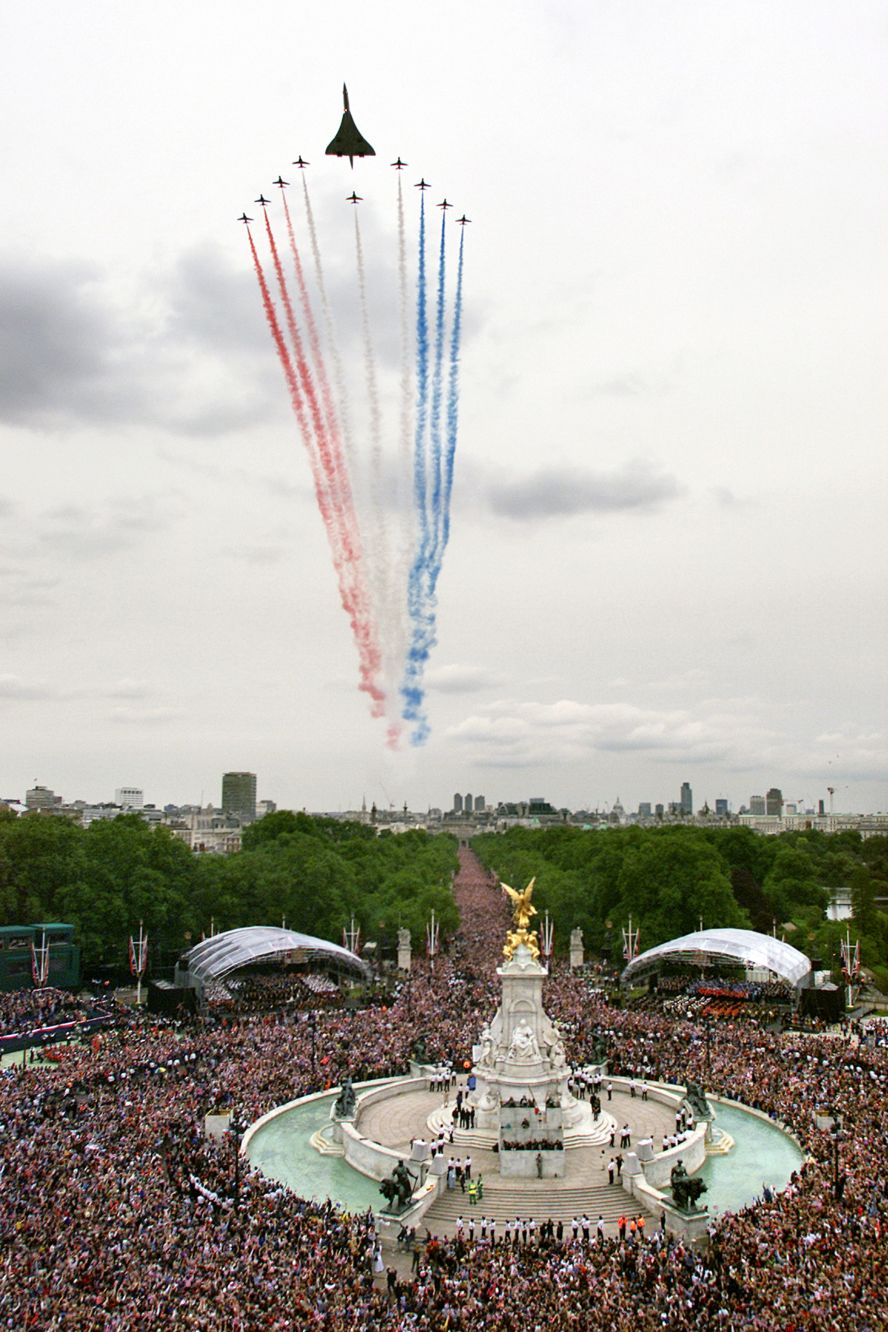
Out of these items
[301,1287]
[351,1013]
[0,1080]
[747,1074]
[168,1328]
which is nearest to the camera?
[168,1328]

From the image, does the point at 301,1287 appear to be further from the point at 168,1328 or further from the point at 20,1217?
the point at 20,1217

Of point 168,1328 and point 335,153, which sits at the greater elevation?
point 335,153

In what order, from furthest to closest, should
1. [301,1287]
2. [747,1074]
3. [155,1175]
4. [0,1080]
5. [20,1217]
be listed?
1. [747,1074]
2. [0,1080]
3. [155,1175]
4. [20,1217]
5. [301,1287]

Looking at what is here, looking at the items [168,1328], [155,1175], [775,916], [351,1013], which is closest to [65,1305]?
[168,1328]

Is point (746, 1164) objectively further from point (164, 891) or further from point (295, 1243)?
point (164, 891)

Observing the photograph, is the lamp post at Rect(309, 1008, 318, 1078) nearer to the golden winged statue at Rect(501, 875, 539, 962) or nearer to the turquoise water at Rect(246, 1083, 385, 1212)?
the turquoise water at Rect(246, 1083, 385, 1212)

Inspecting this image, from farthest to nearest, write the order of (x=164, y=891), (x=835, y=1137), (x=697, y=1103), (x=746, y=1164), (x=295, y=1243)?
(x=164, y=891), (x=697, y=1103), (x=746, y=1164), (x=835, y=1137), (x=295, y=1243)

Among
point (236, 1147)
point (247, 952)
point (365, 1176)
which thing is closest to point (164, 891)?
point (247, 952)
